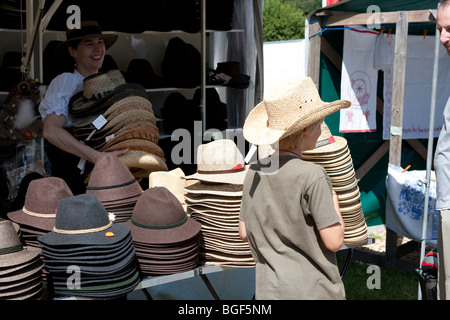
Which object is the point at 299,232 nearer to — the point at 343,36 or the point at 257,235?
the point at 257,235

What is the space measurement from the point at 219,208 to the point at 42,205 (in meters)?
1.05

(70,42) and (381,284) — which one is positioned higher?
(70,42)

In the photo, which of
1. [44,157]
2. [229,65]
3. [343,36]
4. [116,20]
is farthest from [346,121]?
[44,157]

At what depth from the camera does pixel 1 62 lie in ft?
18.4

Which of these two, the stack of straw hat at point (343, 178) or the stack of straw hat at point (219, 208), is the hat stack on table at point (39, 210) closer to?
the stack of straw hat at point (219, 208)

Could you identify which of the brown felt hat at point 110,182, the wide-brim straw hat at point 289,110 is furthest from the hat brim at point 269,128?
the brown felt hat at point 110,182

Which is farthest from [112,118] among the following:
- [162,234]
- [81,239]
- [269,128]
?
[269,128]

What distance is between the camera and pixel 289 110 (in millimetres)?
2760

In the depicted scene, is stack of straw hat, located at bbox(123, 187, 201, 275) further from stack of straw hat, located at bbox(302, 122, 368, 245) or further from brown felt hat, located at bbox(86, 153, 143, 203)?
stack of straw hat, located at bbox(302, 122, 368, 245)

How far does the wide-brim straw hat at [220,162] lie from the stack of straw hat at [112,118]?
2.40 feet

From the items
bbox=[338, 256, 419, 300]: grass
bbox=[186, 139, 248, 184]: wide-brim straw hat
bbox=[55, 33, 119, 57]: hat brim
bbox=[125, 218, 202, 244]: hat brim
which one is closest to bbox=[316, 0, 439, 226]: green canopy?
bbox=[338, 256, 419, 300]: grass

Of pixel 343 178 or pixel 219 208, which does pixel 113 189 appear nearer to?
pixel 219 208

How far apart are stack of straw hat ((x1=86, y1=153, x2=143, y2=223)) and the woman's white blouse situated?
0.99m
